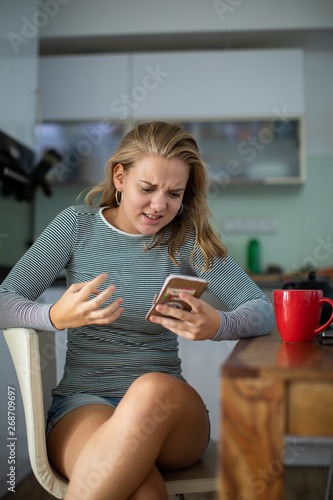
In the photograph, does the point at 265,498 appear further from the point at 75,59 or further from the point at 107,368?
the point at 75,59

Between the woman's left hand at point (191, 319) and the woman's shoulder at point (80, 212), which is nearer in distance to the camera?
the woman's left hand at point (191, 319)

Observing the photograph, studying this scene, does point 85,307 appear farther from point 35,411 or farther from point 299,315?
point 299,315

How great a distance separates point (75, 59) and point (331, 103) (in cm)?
169

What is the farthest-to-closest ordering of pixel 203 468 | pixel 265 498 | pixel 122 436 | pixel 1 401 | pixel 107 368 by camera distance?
pixel 1 401
pixel 107 368
pixel 203 468
pixel 122 436
pixel 265 498

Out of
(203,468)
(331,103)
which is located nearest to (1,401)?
(203,468)

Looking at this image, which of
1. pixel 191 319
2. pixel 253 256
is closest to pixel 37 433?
pixel 191 319

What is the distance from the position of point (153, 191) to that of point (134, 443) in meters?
0.60

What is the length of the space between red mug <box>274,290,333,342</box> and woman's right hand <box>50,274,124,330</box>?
0.30 meters

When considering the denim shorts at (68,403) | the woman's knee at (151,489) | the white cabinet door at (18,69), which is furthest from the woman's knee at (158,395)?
the white cabinet door at (18,69)

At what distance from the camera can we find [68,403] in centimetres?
114

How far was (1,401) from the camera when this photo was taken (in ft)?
5.48

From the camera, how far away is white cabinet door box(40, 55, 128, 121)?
3328mm

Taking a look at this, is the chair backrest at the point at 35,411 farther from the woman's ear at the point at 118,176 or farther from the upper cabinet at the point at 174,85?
the upper cabinet at the point at 174,85

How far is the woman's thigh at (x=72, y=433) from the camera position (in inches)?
39.3
